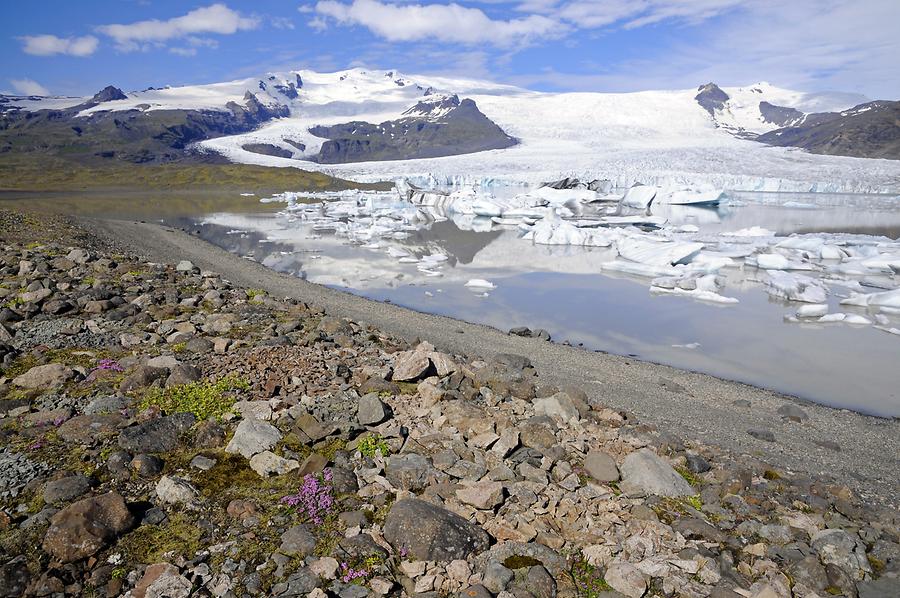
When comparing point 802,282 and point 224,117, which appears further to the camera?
point 224,117

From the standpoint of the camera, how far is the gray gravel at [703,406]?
19.6ft

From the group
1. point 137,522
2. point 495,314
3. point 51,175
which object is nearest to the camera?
point 137,522

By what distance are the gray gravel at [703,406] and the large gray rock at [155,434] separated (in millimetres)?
5014

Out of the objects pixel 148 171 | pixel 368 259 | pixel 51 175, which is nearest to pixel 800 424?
pixel 368 259

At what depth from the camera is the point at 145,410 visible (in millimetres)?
5520

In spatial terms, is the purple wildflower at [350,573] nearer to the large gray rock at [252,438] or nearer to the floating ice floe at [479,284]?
the large gray rock at [252,438]

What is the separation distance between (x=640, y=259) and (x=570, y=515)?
54.9 feet

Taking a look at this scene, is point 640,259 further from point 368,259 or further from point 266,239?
point 266,239

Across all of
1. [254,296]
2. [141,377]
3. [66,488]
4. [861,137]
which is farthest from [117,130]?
[66,488]

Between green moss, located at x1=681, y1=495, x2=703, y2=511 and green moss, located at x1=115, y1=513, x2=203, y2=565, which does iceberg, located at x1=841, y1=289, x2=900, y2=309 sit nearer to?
green moss, located at x1=681, y1=495, x2=703, y2=511

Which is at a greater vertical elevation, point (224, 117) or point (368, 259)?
point (224, 117)

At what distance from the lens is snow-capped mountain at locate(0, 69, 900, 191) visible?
178ft

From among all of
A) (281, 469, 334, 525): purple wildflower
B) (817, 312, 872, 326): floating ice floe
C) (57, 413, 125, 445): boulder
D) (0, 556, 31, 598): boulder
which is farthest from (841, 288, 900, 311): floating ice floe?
(0, 556, 31, 598): boulder

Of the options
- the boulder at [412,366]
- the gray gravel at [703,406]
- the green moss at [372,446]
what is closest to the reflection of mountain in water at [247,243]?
the gray gravel at [703,406]
